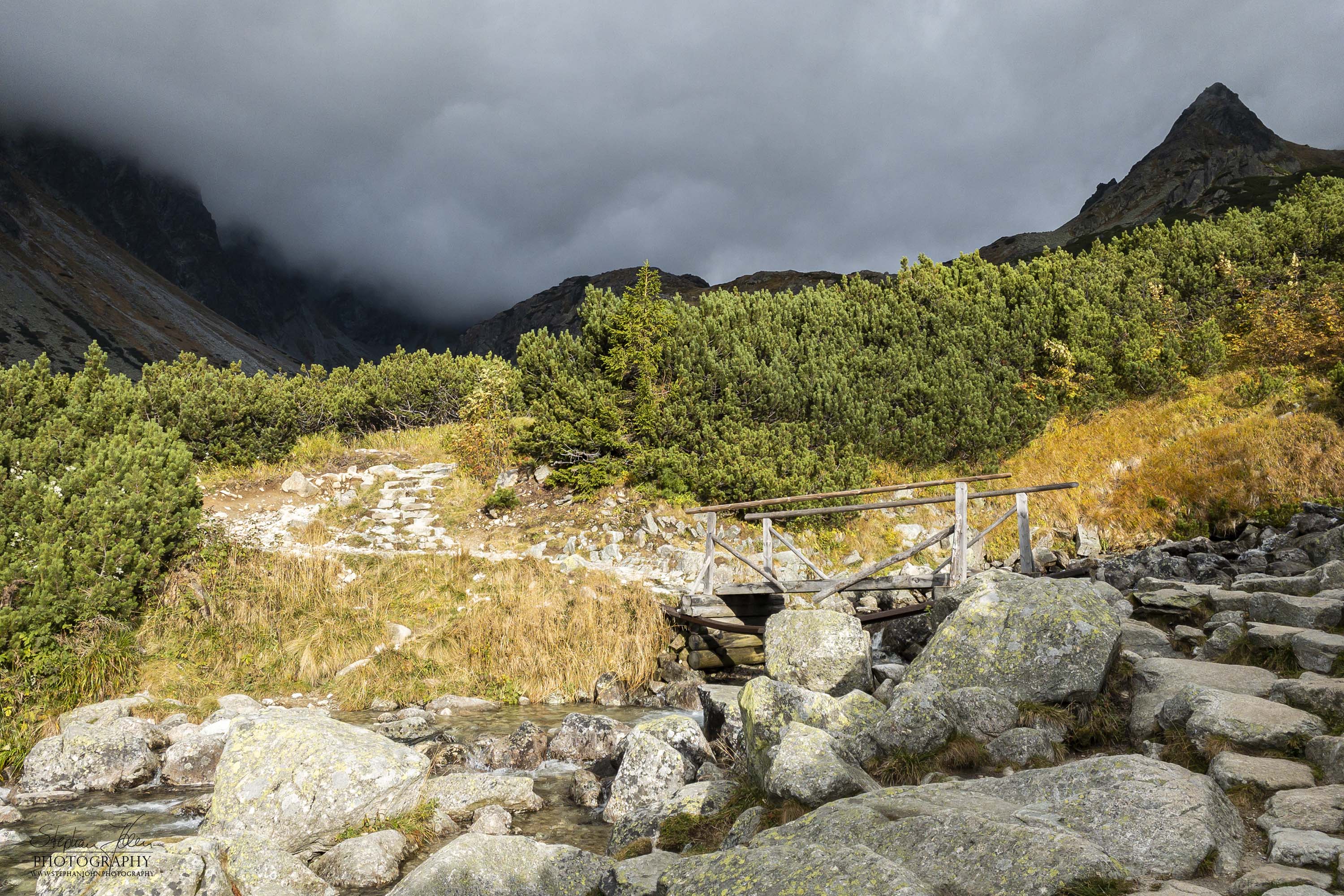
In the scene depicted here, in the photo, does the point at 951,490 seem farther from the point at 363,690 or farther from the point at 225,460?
the point at 225,460

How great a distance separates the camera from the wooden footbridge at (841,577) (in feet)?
35.6

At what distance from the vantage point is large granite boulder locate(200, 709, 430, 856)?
249 inches

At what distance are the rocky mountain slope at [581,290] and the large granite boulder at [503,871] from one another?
16879mm

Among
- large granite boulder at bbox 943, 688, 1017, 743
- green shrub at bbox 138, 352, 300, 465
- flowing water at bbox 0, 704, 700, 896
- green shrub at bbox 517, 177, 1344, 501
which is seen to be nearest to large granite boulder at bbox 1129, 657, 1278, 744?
large granite boulder at bbox 943, 688, 1017, 743

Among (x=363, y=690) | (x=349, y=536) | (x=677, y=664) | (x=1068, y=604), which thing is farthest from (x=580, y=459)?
(x=1068, y=604)

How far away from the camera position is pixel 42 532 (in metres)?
9.98

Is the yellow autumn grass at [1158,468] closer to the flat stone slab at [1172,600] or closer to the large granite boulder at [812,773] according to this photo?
the flat stone slab at [1172,600]

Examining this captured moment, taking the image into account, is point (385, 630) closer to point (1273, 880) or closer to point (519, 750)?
point (519, 750)

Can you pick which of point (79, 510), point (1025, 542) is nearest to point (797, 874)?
point (1025, 542)

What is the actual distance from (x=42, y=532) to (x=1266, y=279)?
2774cm

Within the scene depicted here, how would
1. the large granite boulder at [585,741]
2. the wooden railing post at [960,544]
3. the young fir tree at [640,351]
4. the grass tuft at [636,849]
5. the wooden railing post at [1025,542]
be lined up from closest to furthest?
the grass tuft at [636,849]
the large granite boulder at [585,741]
the wooden railing post at [1025,542]
the wooden railing post at [960,544]
the young fir tree at [640,351]

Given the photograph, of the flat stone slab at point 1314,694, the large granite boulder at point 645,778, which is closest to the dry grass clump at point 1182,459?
the flat stone slab at point 1314,694

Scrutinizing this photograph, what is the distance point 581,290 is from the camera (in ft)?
517

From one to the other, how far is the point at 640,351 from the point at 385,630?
9.63 meters
